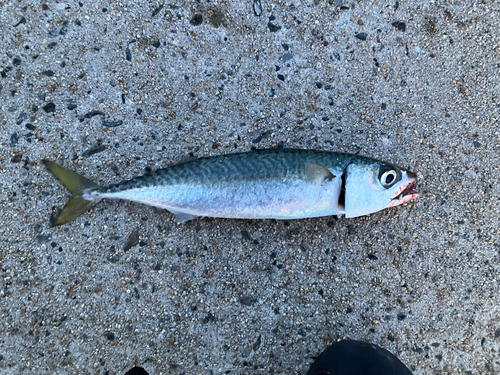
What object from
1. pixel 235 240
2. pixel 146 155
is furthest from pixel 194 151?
pixel 235 240

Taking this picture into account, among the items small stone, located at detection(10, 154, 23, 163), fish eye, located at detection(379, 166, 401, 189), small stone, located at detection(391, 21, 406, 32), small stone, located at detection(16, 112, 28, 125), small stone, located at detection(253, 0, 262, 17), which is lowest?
fish eye, located at detection(379, 166, 401, 189)

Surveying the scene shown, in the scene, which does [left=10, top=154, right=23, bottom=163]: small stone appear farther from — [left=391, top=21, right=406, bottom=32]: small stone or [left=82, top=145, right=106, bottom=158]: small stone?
[left=391, top=21, right=406, bottom=32]: small stone

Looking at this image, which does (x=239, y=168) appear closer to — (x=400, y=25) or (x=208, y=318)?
(x=208, y=318)

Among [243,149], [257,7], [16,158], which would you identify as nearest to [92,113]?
[16,158]

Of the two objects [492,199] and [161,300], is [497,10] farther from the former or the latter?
[161,300]

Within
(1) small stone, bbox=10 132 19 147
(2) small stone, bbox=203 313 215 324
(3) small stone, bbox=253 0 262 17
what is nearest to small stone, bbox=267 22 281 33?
(3) small stone, bbox=253 0 262 17

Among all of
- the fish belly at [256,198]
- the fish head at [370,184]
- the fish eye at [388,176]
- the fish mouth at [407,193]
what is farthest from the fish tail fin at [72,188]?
the fish mouth at [407,193]

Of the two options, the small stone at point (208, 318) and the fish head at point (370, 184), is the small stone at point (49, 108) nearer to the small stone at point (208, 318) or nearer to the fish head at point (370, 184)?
the small stone at point (208, 318)
